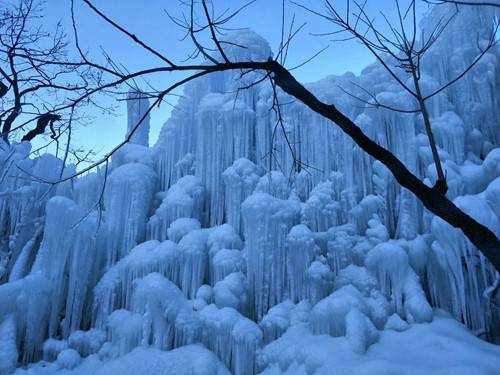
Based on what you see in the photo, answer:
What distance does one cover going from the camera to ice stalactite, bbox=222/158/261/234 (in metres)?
7.21

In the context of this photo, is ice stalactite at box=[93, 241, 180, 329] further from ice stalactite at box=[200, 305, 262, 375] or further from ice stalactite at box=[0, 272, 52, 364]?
ice stalactite at box=[200, 305, 262, 375]

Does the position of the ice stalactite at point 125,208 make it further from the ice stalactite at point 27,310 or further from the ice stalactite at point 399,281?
the ice stalactite at point 399,281

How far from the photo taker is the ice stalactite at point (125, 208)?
7730 mm

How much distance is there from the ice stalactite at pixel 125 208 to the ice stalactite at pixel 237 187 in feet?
6.07

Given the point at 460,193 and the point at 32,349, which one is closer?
the point at 460,193

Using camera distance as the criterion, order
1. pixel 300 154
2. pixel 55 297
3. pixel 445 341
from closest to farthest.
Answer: pixel 445 341 < pixel 55 297 < pixel 300 154

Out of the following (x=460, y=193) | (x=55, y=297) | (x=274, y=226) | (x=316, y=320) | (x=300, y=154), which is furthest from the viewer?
(x=300, y=154)

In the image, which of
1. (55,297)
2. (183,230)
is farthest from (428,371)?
(55,297)

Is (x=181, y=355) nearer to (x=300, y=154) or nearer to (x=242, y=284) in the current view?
(x=242, y=284)

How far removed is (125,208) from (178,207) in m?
1.21

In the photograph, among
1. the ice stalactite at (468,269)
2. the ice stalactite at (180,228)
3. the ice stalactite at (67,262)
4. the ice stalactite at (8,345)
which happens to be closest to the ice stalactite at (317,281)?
the ice stalactite at (468,269)

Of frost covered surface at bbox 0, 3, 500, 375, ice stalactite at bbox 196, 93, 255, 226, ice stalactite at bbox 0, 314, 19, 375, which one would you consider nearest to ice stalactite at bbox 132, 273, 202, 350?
frost covered surface at bbox 0, 3, 500, 375

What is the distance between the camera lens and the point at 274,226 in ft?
20.5

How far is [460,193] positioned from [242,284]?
352 centimetres
